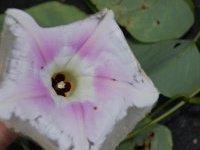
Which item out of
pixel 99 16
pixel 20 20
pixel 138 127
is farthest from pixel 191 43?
pixel 20 20

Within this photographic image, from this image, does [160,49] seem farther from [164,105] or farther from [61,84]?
[61,84]

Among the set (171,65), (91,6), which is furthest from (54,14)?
(171,65)

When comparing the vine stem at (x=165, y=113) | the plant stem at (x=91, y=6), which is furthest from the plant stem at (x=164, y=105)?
the plant stem at (x=91, y=6)

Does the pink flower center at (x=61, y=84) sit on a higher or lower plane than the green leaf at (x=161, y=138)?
higher

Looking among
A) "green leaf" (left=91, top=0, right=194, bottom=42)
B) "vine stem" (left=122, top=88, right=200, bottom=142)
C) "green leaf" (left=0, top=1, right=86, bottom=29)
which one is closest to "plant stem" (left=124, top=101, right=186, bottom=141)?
"vine stem" (left=122, top=88, right=200, bottom=142)

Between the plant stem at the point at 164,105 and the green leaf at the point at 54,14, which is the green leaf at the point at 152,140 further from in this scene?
the green leaf at the point at 54,14

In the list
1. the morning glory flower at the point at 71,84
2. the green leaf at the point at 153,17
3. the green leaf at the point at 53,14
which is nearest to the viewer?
the morning glory flower at the point at 71,84
